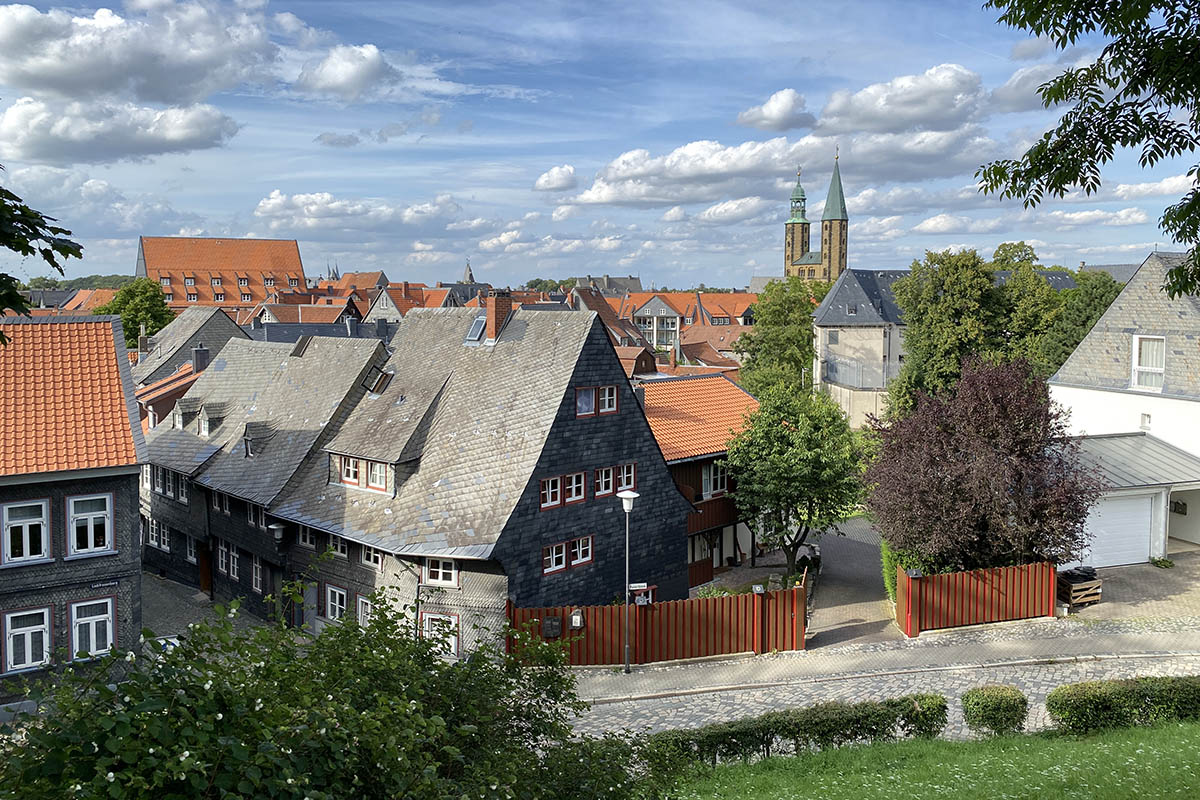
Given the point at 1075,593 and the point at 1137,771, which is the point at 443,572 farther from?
the point at 1075,593

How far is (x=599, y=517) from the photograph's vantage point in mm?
25781

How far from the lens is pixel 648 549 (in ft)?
89.2

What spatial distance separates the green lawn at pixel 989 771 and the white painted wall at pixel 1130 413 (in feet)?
65.4

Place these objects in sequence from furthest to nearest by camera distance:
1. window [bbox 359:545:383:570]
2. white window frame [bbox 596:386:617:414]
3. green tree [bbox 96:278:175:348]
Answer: green tree [bbox 96:278:175:348], white window frame [bbox 596:386:617:414], window [bbox 359:545:383:570]

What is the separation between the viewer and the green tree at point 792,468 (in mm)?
28000

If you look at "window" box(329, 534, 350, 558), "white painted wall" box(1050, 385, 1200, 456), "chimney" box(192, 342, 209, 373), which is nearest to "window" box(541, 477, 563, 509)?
"window" box(329, 534, 350, 558)

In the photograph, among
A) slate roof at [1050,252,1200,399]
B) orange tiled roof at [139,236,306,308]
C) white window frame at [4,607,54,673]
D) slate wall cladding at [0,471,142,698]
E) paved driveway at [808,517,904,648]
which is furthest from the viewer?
orange tiled roof at [139,236,306,308]

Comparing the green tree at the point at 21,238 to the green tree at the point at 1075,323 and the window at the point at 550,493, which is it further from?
the green tree at the point at 1075,323

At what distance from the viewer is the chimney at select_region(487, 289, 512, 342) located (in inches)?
1105

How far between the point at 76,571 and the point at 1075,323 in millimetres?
50554

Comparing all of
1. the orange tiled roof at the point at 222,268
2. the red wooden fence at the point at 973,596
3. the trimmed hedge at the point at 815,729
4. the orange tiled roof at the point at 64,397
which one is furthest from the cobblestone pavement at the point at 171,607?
the orange tiled roof at the point at 222,268

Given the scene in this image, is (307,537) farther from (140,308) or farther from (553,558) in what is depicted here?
(140,308)

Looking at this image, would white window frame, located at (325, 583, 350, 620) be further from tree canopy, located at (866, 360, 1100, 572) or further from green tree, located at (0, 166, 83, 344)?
Answer: green tree, located at (0, 166, 83, 344)

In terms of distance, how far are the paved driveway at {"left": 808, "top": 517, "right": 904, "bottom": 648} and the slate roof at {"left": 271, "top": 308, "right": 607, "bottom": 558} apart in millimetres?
9438
